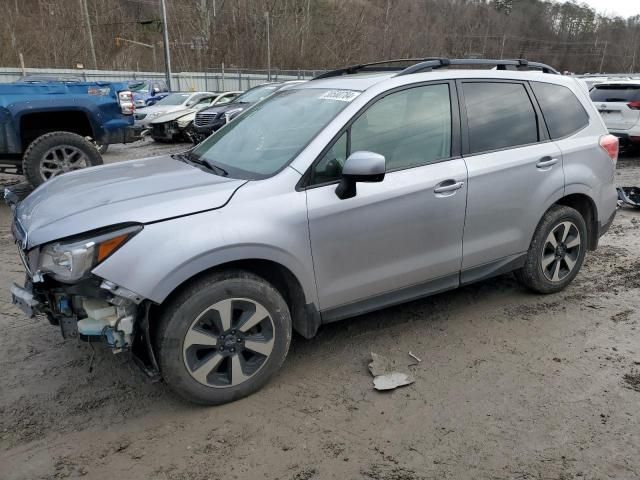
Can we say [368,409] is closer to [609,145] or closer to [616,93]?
[609,145]

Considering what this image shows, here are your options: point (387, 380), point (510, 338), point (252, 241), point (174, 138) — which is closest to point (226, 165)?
point (252, 241)

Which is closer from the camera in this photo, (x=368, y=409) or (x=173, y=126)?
(x=368, y=409)

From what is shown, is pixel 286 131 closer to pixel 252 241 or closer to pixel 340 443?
pixel 252 241

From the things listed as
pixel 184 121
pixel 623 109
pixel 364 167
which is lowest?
pixel 184 121

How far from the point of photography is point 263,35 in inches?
2079

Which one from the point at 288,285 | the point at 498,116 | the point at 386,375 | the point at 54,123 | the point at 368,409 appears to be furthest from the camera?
the point at 54,123

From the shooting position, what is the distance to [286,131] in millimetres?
3551

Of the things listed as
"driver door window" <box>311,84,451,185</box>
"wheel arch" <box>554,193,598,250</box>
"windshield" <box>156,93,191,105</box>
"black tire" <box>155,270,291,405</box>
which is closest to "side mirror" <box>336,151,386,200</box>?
"driver door window" <box>311,84,451,185</box>

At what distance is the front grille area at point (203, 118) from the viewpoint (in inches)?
550

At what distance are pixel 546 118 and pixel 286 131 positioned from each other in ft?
6.97

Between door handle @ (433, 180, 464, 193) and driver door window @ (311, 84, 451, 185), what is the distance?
176 millimetres

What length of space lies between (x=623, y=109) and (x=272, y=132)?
10.3m

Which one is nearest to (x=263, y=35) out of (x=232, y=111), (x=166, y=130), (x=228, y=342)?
(x=166, y=130)

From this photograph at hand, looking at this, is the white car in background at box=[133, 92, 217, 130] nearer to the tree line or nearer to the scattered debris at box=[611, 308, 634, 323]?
the scattered debris at box=[611, 308, 634, 323]
